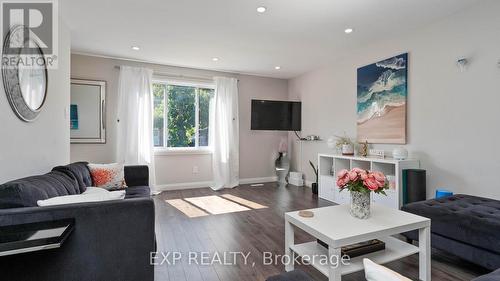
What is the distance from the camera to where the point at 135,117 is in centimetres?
450

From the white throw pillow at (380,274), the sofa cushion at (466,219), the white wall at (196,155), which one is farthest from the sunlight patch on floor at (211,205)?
the white throw pillow at (380,274)

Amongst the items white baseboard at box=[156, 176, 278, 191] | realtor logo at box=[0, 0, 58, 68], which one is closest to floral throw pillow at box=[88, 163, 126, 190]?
realtor logo at box=[0, 0, 58, 68]

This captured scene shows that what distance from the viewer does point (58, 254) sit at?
1.37m

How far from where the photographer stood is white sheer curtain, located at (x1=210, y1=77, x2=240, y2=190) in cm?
516

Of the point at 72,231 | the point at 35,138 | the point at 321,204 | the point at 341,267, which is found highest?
the point at 35,138

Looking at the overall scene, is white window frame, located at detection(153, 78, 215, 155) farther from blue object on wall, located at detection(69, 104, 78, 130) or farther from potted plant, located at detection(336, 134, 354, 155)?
potted plant, located at detection(336, 134, 354, 155)

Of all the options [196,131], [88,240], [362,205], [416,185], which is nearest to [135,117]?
Answer: [196,131]

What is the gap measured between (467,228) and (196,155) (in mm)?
4315

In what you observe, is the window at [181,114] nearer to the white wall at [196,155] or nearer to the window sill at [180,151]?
the window sill at [180,151]

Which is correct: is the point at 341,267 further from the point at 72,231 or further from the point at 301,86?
the point at 301,86

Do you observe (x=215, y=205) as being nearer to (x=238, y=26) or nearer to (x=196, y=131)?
(x=196, y=131)

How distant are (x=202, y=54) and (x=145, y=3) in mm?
1659

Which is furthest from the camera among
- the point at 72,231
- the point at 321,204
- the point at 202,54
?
the point at 202,54

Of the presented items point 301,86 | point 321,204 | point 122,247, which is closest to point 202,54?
point 301,86
